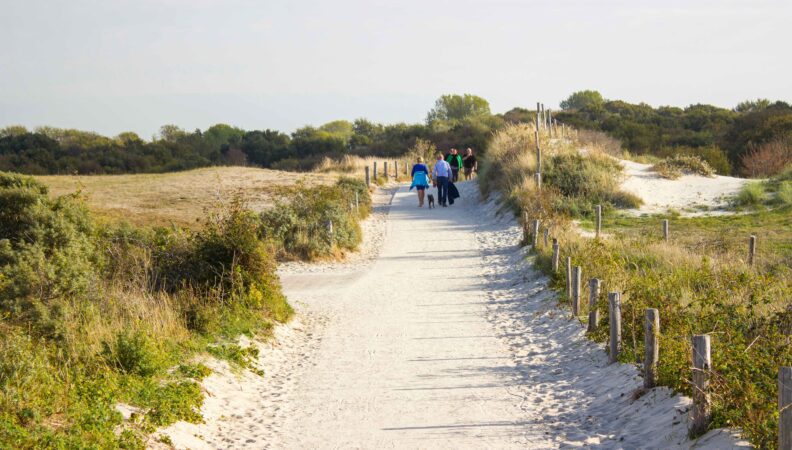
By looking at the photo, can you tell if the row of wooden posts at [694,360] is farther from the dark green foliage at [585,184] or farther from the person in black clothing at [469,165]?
the person in black clothing at [469,165]

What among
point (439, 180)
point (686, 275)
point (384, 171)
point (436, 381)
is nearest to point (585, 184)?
point (439, 180)

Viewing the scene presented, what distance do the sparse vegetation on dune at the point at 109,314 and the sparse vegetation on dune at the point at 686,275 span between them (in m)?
5.38

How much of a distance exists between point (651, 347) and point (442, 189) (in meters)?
21.7

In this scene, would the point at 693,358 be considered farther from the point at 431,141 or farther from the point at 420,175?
the point at 431,141

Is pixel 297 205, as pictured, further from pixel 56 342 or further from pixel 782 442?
pixel 782 442

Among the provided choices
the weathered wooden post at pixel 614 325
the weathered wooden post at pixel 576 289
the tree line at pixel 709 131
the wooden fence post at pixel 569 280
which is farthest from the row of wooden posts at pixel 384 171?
the weathered wooden post at pixel 614 325

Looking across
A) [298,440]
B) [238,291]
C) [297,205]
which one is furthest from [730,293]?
[297,205]

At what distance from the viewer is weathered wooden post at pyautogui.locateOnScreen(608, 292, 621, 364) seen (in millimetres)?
10320

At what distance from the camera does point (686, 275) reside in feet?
44.7

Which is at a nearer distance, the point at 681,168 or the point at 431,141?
the point at 681,168

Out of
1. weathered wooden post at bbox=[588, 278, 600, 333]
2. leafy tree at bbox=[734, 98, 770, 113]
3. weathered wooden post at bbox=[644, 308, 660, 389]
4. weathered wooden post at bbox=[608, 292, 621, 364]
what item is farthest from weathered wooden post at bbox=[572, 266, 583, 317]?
leafy tree at bbox=[734, 98, 770, 113]

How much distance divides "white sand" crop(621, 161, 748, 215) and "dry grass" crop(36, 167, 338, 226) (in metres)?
13.5

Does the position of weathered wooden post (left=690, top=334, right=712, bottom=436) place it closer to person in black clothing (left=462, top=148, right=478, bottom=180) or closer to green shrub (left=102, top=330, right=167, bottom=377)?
green shrub (left=102, top=330, right=167, bottom=377)

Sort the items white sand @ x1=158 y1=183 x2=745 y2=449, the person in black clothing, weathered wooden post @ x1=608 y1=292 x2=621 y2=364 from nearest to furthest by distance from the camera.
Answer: white sand @ x1=158 y1=183 x2=745 y2=449, weathered wooden post @ x1=608 y1=292 x2=621 y2=364, the person in black clothing
